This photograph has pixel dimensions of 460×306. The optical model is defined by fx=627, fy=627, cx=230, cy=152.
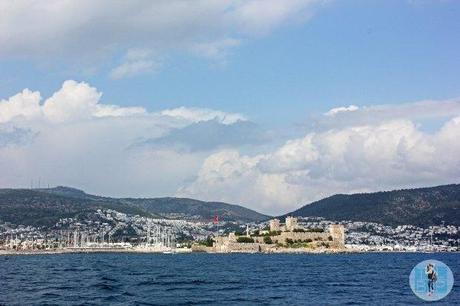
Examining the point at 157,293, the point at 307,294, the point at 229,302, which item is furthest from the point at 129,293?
the point at 307,294

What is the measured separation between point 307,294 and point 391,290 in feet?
34.0

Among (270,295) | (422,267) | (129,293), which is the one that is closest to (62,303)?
(129,293)

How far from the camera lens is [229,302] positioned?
53312 mm

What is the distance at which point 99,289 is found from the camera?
64.4m

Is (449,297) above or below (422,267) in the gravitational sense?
below

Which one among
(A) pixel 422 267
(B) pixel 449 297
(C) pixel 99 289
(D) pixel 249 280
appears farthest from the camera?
(D) pixel 249 280

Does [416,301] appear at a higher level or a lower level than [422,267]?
lower

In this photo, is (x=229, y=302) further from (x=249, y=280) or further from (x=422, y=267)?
(x=249, y=280)

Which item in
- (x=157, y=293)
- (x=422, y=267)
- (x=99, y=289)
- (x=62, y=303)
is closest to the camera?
(x=422, y=267)

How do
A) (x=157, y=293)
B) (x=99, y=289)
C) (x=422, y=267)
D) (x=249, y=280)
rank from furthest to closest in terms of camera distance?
(x=249, y=280) → (x=99, y=289) → (x=157, y=293) → (x=422, y=267)

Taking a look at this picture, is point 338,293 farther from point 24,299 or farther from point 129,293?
point 24,299

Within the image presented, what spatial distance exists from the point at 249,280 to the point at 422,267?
143 ft

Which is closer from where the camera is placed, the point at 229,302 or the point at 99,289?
the point at 229,302

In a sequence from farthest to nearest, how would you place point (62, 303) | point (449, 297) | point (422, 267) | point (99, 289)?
point (99, 289) < point (449, 297) < point (62, 303) < point (422, 267)
